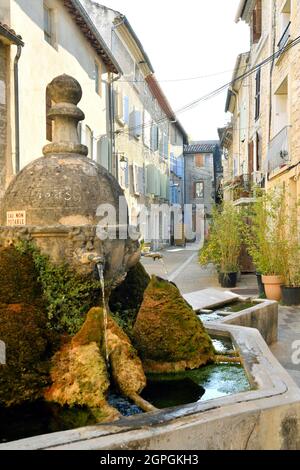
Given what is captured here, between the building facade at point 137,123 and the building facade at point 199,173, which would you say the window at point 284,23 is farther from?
the building facade at point 199,173

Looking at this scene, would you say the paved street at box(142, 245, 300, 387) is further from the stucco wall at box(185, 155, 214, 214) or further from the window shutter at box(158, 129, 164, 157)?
the stucco wall at box(185, 155, 214, 214)

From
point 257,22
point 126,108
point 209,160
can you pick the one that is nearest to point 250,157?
point 257,22

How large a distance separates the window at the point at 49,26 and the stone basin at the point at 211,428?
37.2 feet

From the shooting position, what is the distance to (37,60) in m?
11.2

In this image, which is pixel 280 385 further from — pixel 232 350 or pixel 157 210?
pixel 157 210

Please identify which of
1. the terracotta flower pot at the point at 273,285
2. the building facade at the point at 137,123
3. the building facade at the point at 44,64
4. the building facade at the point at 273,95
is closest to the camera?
the terracotta flower pot at the point at 273,285

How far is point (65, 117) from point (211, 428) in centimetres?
286

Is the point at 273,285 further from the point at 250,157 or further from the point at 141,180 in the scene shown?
the point at 141,180

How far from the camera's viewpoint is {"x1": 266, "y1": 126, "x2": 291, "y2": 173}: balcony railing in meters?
12.1

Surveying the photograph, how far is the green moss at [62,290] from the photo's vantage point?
141 inches

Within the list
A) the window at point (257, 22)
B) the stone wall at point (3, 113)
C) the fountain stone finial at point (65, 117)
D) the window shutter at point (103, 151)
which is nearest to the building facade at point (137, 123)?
the window shutter at point (103, 151)

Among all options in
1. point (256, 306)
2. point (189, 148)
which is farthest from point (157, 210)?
point (256, 306)

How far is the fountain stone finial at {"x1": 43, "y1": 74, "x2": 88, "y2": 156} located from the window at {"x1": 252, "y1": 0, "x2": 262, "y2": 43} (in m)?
14.3

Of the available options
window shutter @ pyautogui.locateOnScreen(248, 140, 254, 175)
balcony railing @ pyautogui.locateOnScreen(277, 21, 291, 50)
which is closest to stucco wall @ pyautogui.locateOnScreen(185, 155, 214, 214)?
window shutter @ pyautogui.locateOnScreen(248, 140, 254, 175)
